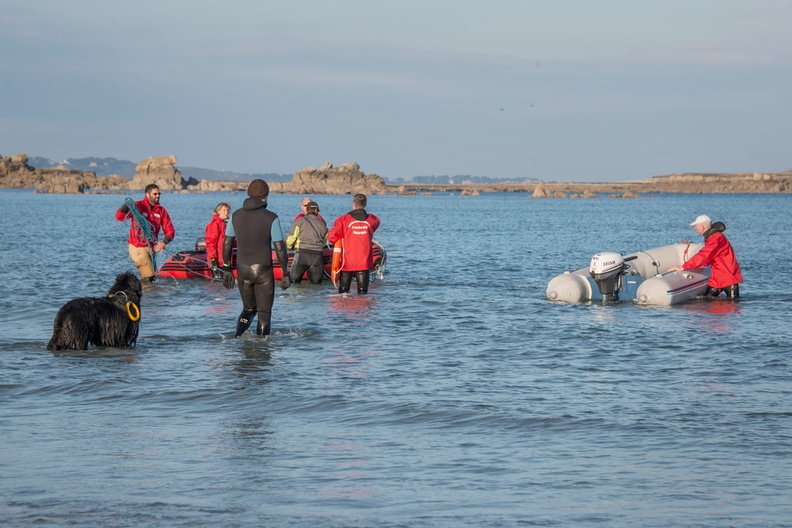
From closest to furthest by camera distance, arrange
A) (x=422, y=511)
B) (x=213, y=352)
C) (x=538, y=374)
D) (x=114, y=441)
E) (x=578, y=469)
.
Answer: (x=422, y=511) → (x=578, y=469) → (x=114, y=441) → (x=538, y=374) → (x=213, y=352)

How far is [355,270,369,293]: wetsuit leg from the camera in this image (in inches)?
620

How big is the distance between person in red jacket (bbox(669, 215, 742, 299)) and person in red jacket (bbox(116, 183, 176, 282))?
28.8 ft

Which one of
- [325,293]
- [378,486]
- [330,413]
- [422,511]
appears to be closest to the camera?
[422,511]

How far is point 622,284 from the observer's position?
15.6 metres

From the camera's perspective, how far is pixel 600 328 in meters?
12.6

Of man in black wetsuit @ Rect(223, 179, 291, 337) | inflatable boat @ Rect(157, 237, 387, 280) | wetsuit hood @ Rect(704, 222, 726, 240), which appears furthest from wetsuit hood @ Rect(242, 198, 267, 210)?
wetsuit hood @ Rect(704, 222, 726, 240)

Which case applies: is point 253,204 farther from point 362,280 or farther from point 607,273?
point 607,273

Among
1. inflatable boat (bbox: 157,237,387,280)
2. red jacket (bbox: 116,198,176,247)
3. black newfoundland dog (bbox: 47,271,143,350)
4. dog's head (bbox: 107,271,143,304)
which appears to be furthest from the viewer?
inflatable boat (bbox: 157,237,387,280)

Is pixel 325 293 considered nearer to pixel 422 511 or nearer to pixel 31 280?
pixel 31 280

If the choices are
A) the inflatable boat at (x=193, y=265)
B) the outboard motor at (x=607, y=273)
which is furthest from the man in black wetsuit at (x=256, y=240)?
the inflatable boat at (x=193, y=265)

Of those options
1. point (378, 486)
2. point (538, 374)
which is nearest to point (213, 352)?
point (538, 374)

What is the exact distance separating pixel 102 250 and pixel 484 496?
28.6 m

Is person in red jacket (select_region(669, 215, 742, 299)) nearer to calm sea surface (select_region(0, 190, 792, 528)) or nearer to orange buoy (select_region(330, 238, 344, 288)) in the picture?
calm sea surface (select_region(0, 190, 792, 528))

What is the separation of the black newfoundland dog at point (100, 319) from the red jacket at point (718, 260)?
30.9 ft
